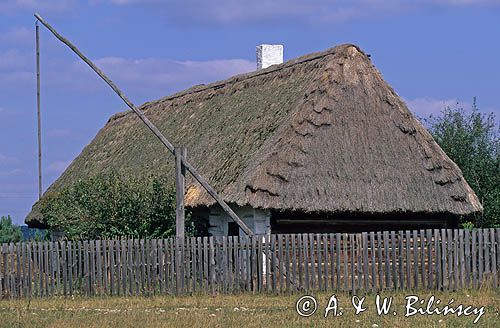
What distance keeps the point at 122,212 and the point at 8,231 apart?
27.9 ft

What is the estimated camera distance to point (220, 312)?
1498cm

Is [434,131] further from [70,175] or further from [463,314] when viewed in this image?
[463,314]

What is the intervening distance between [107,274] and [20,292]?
1592 millimetres

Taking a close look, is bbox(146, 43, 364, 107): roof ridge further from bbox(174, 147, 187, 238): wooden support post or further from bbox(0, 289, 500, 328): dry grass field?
bbox(0, 289, 500, 328): dry grass field

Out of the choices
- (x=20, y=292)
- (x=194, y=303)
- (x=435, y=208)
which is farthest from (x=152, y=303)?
(x=435, y=208)

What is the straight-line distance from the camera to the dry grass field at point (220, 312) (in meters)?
13.4

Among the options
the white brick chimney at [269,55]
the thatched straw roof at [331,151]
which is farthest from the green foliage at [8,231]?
the white brick chimney at [269,55]

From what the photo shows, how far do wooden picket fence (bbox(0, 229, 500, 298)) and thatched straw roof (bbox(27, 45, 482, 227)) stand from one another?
1345mm

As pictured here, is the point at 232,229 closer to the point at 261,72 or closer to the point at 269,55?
the point at 261,72

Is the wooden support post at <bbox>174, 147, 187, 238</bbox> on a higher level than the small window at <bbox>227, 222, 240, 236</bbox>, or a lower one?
higher

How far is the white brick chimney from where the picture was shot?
2847 cm

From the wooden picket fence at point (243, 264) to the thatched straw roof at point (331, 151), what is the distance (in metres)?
1.34

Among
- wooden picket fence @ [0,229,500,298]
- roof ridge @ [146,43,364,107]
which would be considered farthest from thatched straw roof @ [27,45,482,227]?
wooden picket fence @ [0,229,500,298]

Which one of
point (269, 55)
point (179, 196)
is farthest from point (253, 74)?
point (179, 196)
